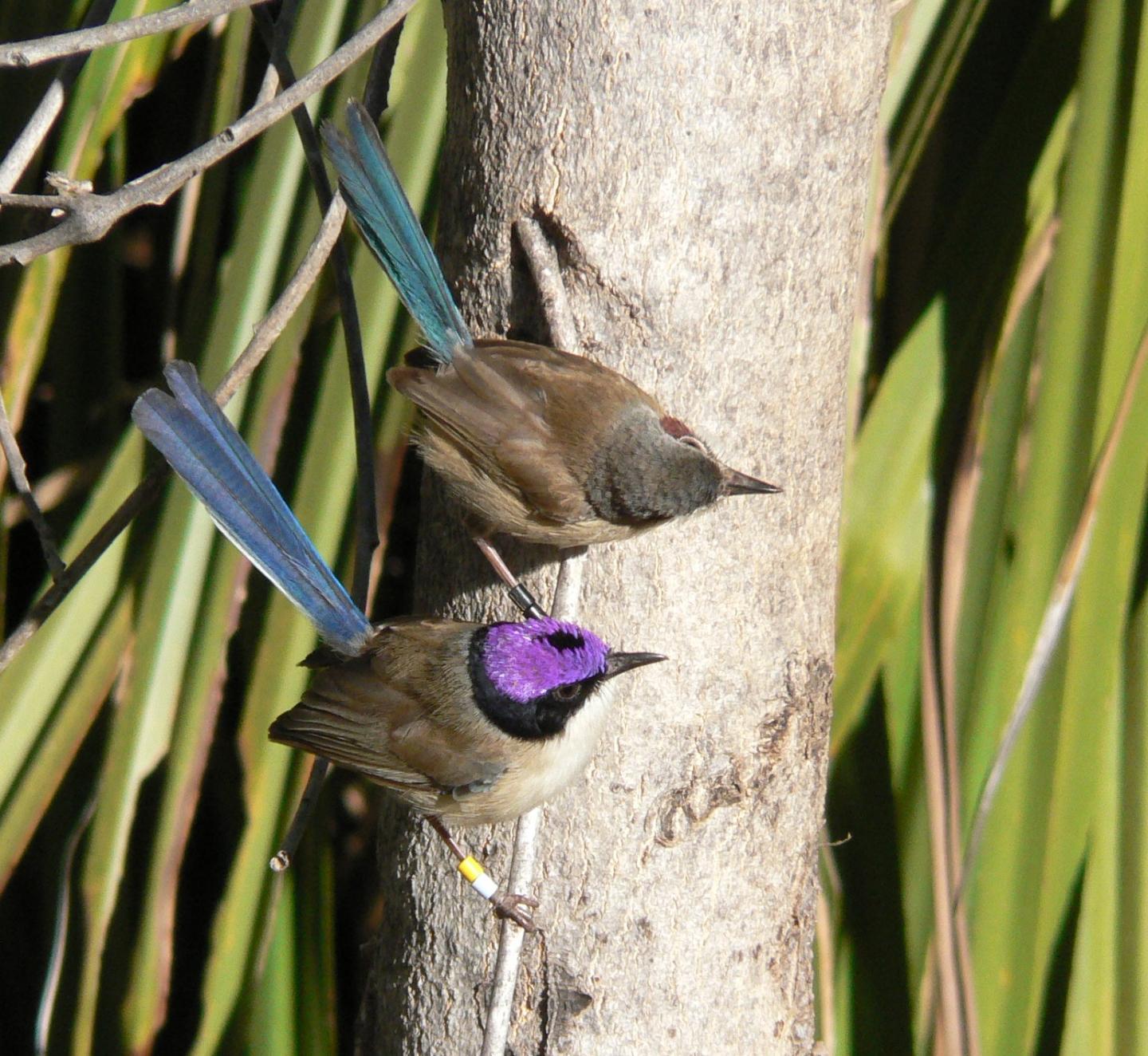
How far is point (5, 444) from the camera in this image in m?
1.31

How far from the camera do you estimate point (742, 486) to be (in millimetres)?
1541

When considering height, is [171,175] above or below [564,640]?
above

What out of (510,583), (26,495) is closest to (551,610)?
(510,583)

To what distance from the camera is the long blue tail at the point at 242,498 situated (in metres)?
1.51

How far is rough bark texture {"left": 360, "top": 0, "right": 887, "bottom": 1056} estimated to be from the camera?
1449 millimetres

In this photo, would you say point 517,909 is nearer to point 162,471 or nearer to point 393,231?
point 162,471

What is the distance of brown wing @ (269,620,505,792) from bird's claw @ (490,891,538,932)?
32cm

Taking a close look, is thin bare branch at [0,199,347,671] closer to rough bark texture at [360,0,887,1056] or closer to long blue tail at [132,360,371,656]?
long blue tail at [132,360,371,656]

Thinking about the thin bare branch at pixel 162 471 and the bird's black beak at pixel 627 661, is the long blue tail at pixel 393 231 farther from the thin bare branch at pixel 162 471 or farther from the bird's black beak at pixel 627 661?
the bird's black beak at pixel 627 661

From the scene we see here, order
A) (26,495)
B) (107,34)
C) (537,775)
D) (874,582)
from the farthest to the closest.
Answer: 1. (874,582)
2. (537,775)
3. (26,495)
4. (107,34)

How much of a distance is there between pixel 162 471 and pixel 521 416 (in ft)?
2.42

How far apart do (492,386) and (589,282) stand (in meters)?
0.45

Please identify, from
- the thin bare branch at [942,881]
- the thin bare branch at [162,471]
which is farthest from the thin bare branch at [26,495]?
the thin bare branch at [942,881]

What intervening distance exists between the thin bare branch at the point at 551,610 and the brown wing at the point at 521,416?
0.22 meters
